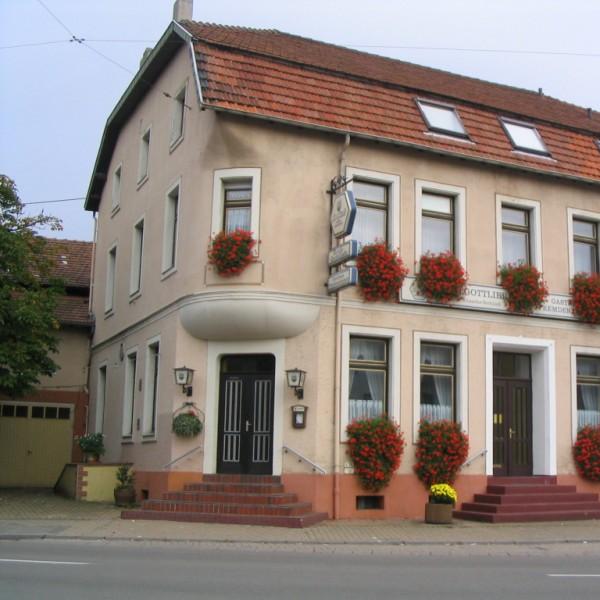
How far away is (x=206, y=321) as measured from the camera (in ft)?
59.4

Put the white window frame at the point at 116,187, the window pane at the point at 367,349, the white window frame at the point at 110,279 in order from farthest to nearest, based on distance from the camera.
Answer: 1. the white window frame at the point at 116,187
2. the white window frame at the point at 110,279
3. the window pane at the point at 367,349

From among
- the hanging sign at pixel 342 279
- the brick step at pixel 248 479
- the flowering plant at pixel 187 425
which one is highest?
the hanging sign at pixel 342 279

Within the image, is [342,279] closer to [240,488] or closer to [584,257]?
[240,488]

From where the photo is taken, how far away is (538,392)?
67.3ft

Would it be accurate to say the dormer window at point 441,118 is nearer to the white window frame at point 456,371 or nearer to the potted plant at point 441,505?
the white window frame at point 456,371

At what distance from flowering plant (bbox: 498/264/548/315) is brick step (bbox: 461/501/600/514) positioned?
4214 mm

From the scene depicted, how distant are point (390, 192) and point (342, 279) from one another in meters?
3.04

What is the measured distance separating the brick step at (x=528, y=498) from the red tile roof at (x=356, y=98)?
286 inches

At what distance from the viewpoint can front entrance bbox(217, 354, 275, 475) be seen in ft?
59.9

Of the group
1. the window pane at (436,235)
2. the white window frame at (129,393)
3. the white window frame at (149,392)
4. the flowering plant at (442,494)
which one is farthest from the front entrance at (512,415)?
the white window frame at (129,393)

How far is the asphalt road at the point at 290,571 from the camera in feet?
29.4

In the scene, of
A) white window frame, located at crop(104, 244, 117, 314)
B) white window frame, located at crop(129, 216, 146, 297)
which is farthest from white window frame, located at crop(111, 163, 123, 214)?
white window frame, located at crop(129, 216, 146, 297)

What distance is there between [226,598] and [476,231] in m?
13.3

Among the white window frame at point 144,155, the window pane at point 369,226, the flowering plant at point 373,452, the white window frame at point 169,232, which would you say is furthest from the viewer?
the white window frame at point 144,155
